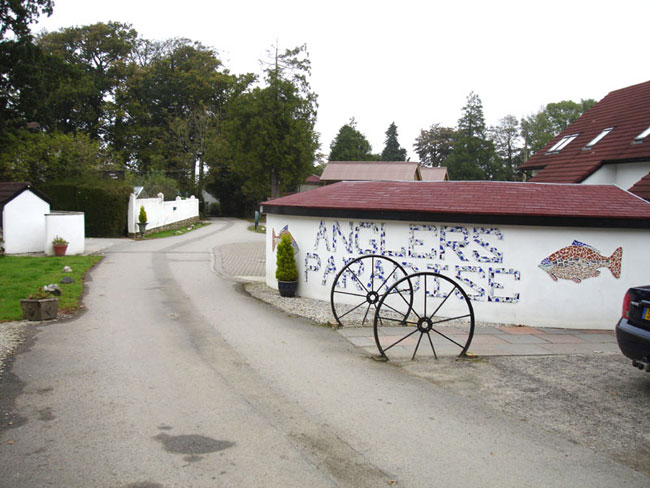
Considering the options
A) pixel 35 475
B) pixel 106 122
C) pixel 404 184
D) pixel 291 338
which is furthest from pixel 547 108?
pixel 35 475

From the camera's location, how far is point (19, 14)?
29.5m

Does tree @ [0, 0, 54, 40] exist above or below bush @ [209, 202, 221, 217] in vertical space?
above

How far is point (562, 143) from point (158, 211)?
23141 millimetres

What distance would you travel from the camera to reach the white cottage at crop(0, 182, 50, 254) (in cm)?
1958

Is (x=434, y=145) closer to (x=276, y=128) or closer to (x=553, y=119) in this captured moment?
(x=553, y=119)

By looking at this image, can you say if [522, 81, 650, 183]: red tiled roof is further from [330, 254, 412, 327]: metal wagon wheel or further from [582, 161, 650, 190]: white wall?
[330, 254, 412, 327]: metal wagon wheel

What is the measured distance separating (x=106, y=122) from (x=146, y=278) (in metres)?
45.7

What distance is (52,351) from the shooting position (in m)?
8.11

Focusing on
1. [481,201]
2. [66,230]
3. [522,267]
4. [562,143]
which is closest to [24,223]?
[66,230]


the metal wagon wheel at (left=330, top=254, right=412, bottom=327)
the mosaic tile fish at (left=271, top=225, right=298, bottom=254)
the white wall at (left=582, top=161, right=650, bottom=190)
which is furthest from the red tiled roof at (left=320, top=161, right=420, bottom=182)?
the metal wagon wheel at (left=330, top=254, right=412, bottom=327)

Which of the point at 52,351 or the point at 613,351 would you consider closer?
the point at 52,351

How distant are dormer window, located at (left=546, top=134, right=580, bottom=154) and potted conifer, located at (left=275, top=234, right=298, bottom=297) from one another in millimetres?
14920

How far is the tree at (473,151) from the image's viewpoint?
67.4 meters

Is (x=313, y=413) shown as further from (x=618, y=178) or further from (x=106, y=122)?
(x=106, y=122)
